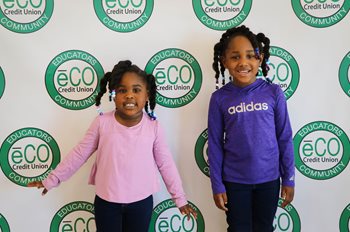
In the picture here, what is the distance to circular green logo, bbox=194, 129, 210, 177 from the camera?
165 centimetres

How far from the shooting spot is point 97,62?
1.60m

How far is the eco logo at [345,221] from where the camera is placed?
1.69 metres

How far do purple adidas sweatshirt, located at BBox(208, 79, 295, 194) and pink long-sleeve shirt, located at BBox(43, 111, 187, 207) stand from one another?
0.22 meters

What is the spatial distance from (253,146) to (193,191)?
460 millimetres

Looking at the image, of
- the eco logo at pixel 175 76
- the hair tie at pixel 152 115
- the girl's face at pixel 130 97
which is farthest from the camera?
the eco logo at pixel 175 76

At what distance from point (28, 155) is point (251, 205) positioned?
107 centimetres

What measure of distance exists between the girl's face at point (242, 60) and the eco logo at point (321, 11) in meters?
0.40

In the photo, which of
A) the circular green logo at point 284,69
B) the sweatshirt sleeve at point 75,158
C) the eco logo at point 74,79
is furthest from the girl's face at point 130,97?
the circular green logo at point 284,69

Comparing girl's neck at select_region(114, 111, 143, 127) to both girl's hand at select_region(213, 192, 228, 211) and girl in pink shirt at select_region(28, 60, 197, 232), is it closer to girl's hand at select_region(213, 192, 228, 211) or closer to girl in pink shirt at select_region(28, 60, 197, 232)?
girl in pink shirt at select_region(28, 60, 197, 232)

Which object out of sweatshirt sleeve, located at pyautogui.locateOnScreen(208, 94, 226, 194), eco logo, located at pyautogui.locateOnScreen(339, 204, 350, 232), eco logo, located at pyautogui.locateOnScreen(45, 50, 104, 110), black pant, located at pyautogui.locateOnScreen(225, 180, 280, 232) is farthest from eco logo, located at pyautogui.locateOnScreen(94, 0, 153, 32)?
eco logo, located at pyautogui.locateOnScreen(339, 204, 350, 232)

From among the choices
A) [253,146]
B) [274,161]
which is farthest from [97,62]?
[274,161]

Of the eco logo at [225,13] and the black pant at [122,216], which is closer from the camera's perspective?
the black pant at [122,216]

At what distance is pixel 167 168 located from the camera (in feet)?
4.86

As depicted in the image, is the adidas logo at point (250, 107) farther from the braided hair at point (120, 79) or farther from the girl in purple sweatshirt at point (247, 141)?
the braided hair at point (120, 79)
